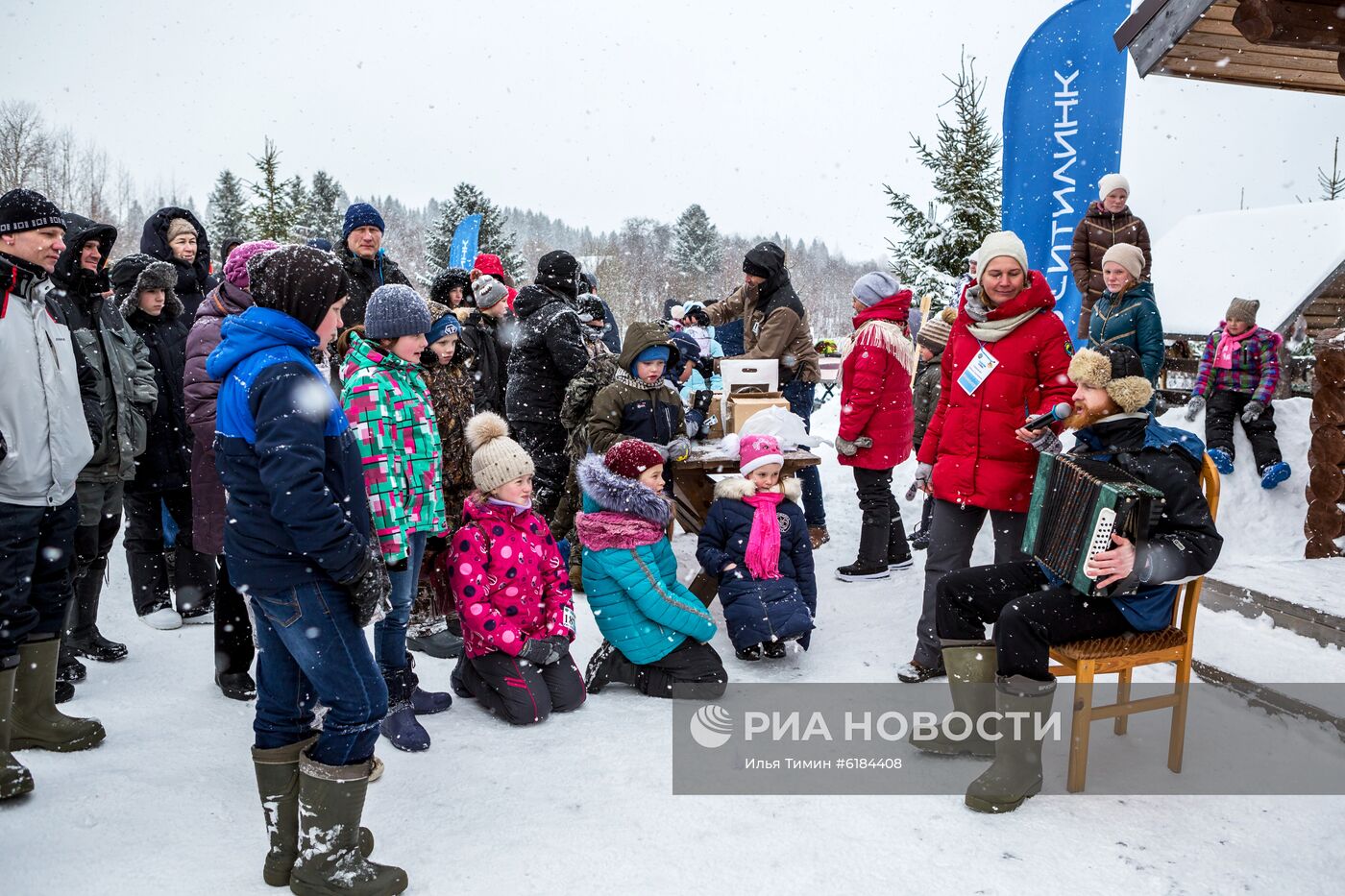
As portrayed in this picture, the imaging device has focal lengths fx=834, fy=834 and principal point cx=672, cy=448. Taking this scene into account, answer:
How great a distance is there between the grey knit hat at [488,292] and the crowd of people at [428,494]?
115cm

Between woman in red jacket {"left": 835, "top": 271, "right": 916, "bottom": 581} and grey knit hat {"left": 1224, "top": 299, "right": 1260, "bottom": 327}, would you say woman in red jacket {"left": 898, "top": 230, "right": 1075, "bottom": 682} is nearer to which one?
woman in red jacket {"left": 835, "top": 271, "right": 916, "bottom": 581}

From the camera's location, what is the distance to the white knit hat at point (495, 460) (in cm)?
392

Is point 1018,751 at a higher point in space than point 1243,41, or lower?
lower

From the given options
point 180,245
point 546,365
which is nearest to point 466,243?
point 546,365

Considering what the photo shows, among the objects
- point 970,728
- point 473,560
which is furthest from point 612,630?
point 970,728

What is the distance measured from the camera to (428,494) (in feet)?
12.4

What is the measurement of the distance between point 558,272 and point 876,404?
2421 millimetres

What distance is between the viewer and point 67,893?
256 cm

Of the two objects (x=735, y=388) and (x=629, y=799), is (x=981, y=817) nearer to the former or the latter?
(x=629, y=799)

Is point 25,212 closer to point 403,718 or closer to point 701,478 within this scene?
point 403,718

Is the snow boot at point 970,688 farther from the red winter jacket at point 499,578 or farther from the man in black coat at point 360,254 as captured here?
the man in black coat at point 360,254

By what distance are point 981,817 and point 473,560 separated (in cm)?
239

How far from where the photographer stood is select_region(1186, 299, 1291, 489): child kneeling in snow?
8016 millimetres

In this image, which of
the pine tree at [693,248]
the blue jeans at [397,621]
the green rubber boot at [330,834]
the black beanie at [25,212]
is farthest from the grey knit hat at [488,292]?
the pine tree at [693,248]
